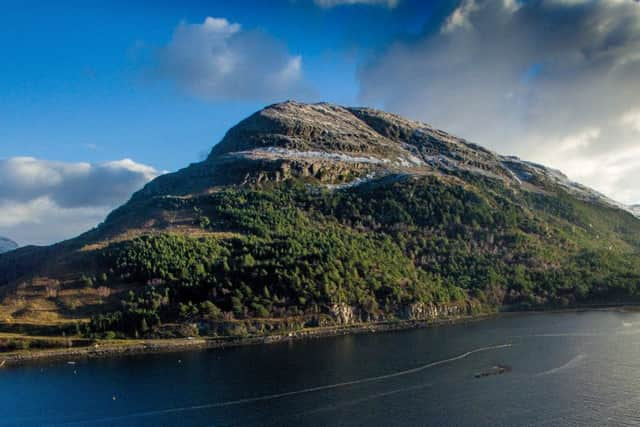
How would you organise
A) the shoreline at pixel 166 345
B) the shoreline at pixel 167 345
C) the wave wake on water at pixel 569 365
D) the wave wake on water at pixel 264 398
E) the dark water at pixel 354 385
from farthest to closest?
the shoreline at pixel 167 345, the shoreline at pixel 166 345, the wave wake on water at pixel 569 365, the wave wake on water at pixel 264 398, the dark water at pixel 354 385

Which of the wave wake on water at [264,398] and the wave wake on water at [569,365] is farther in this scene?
the wave wake on water at [569,365]

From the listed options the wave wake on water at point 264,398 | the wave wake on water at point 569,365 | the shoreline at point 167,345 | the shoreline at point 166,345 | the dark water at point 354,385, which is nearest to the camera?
the dark water at point 354,385

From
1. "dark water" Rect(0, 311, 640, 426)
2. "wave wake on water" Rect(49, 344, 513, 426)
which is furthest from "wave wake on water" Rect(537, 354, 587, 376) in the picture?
"wave wake on water" Rect(49, 344, 513, 426)

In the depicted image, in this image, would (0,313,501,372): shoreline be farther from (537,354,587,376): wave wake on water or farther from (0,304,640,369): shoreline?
(537,354,587,376): wave wake on water

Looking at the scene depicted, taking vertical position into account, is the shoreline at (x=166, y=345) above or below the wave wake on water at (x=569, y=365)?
above

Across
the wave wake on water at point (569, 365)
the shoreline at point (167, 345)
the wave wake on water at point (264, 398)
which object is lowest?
the wave wake on water at point (569, 365)

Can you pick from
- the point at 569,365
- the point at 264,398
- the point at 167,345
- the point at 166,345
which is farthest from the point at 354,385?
the point at 166,345

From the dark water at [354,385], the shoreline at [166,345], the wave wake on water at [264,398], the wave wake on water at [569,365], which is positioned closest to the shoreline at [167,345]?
the shoreline at [166,345]

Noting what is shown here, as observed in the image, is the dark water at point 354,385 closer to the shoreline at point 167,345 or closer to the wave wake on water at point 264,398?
the wave wake on water at point 264,398

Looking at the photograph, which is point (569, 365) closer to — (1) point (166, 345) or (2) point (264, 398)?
(2) point (264, 398)

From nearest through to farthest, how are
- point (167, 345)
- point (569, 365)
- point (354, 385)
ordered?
point (354, 385) → point (569, 365) → point (167, 345)
